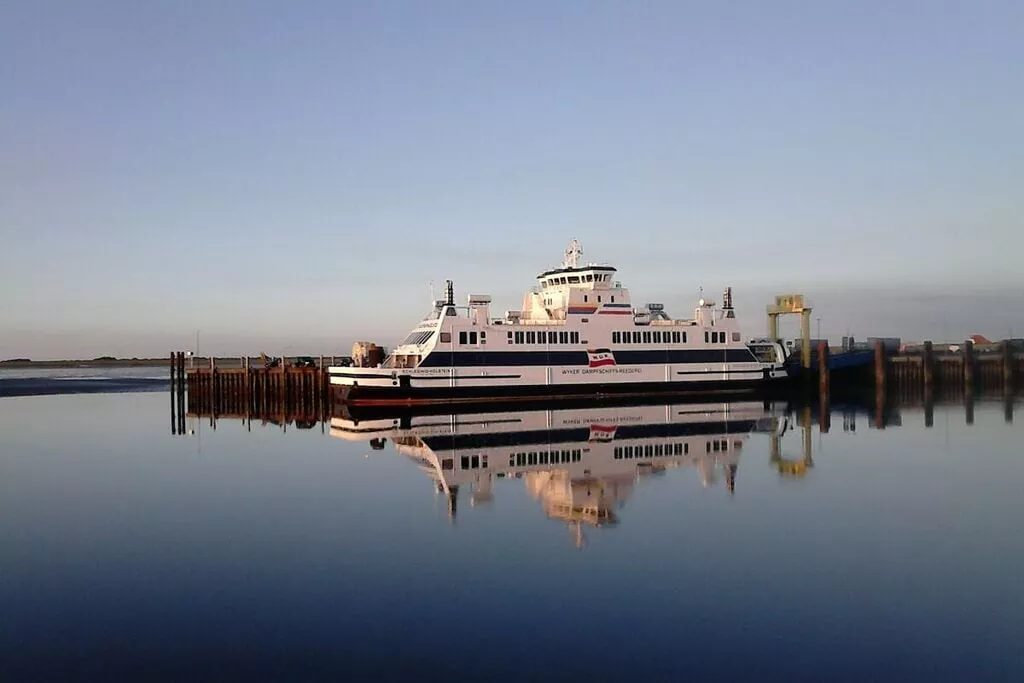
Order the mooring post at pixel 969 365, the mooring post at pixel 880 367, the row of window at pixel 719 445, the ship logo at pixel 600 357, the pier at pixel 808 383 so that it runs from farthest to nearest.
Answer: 1. the mooring post at pixel 969 365
2. the mooring post at pixel 880 367
3. the pier at pixel 808 383
4. the ship logo at pixel 600 357
5. the row of window at pixel 719 445

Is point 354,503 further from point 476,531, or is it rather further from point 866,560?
point 866,560

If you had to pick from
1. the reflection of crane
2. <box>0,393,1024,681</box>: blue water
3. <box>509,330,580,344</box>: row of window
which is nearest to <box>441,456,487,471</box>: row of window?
<box>0,393,1024,681</box>: blue water

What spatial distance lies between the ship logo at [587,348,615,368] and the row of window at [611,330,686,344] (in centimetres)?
70

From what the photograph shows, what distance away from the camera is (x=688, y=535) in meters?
12.5

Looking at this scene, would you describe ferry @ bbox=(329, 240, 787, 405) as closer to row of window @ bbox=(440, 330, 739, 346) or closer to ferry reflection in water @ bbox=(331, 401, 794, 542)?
row of window @ bbox=(440, 330, 739, 346)

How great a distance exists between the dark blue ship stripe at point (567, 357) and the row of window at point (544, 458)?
1440cm

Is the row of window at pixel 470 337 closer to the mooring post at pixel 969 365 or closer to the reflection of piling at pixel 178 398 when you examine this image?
the reflection of piling at pixel 178 398

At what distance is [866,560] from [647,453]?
10.5 m

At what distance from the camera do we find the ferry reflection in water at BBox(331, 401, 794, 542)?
1620cm

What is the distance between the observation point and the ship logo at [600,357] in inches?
1497

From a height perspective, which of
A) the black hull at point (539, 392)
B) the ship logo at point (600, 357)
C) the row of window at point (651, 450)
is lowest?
the row of window at point (651, 450)

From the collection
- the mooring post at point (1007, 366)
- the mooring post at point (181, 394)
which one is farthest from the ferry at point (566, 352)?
the mooring post at point (1007, 366)

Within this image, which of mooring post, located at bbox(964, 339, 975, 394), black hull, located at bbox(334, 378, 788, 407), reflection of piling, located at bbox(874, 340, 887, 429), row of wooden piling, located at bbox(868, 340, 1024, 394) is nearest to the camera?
black hull, located at bbox(334, 378, 788, 407)

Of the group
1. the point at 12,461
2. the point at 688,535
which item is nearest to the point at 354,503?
the point at 688,535
